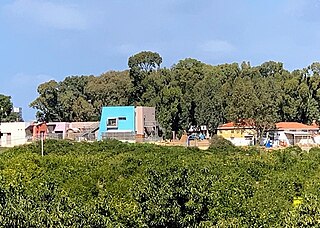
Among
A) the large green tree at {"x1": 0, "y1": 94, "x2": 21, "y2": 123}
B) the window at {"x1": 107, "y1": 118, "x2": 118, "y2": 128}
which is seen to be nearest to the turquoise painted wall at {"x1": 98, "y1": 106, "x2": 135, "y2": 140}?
the window at {"x1": 107, "y1": 118, "x2": 118, "y2": 128}

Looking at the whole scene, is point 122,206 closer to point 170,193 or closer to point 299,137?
point 170,193

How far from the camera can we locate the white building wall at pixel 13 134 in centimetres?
6272

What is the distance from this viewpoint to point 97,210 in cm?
1107

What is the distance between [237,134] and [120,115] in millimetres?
11919

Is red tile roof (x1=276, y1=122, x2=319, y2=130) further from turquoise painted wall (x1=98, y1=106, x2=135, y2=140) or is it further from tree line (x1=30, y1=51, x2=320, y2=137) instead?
turquoise painted wall (x1=98, y1=106, x2=135, y2=140)

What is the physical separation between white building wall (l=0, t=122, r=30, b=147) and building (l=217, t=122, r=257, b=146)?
2048 cm

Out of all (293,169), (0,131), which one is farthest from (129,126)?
(293,169)

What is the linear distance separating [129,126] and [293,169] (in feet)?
113

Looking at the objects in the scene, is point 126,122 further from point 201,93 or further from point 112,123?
point 201,93

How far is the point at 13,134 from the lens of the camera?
63500mm

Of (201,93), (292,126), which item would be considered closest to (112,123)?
(201,93)

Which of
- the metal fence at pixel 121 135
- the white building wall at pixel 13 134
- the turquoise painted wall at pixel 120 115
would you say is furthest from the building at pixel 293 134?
the white building wall at pixel 13 134

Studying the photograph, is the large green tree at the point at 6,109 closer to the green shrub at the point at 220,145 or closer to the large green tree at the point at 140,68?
Result: the large green tree at the point at 140,68

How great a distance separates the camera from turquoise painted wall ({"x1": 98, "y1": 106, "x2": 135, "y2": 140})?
60281mm
